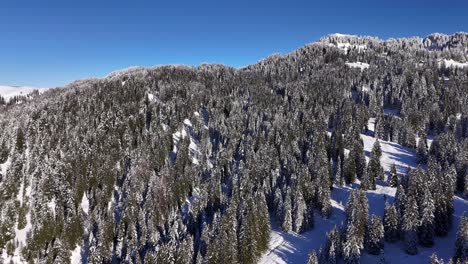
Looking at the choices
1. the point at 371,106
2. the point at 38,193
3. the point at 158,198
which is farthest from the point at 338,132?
the point at 38,193

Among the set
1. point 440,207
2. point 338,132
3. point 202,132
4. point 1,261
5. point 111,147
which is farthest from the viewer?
point 202,132

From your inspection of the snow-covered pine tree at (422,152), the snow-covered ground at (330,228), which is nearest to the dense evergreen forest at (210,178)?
the snow-covered pine tree at (422,152)

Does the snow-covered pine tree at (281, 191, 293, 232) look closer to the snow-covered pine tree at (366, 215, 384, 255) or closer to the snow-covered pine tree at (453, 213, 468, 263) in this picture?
the snow-covered pine tree at (366, 215, 384, 255)

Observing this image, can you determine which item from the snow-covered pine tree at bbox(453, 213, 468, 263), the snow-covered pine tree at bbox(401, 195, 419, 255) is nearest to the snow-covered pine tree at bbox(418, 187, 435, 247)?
the snow-covered pine tree at bbox(401, 195, 419, 255)

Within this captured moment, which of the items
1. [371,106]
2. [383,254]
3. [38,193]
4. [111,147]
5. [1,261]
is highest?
[371,106]

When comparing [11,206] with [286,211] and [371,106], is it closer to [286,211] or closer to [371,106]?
[286,211]

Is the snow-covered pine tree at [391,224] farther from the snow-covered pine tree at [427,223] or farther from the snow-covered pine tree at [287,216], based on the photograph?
the snow-covered pine tree at [287,216]

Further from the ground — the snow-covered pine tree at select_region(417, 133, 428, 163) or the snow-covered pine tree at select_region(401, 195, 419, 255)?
the snow-covered pine tree at select_region(417, 133, 428, 163)

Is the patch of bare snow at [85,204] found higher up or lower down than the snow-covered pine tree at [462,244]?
lower down
